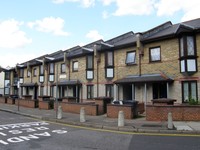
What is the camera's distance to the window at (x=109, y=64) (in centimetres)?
2420

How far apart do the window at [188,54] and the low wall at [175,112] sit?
456 centimetres

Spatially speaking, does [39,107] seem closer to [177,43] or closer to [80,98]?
[80,98]

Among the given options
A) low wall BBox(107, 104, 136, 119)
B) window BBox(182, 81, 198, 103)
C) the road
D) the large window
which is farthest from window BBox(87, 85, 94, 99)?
the road

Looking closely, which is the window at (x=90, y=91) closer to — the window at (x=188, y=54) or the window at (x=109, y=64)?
the window at (x=109, y=64)

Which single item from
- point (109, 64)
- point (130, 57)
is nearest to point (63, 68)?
point (109, 64)

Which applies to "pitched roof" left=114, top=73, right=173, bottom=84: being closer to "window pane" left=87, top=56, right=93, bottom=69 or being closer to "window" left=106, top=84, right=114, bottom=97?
"window" left=106, top=84, right=114, bottom=97

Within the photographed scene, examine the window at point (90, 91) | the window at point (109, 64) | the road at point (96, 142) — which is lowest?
the road at point (96, 142)

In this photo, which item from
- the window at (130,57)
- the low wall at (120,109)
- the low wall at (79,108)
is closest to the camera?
the low wall at (120,109)

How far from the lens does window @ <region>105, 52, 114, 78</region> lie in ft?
79.4

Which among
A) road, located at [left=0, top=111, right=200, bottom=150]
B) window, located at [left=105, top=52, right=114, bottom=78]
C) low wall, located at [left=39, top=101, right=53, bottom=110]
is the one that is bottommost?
road, located at [left=0, top=111, right=200, bottom=150]

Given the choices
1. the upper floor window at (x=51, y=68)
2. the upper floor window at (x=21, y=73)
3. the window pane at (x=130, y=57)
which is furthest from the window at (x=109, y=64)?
the upper floor window at (x=21, y=73)

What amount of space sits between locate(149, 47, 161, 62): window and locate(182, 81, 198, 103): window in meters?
3.37

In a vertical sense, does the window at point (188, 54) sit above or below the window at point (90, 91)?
above

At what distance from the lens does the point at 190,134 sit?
34.8 ft
